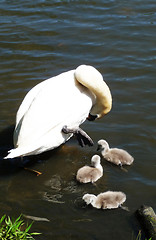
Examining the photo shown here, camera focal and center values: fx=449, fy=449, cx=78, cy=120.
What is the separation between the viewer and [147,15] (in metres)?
11.7

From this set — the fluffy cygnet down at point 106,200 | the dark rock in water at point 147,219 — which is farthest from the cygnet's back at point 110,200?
the dark rock in water at point 147,219

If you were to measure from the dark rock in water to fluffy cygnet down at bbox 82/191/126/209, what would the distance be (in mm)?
301

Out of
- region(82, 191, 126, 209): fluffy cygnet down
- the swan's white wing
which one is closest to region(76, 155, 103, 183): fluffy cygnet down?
region(82, 191, 126, 209): fluffy cygnet down

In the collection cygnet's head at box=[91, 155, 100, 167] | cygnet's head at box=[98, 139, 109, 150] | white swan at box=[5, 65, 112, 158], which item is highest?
white swan at box=[5, 65, 112, 158]

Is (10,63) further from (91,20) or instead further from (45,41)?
(91,20)

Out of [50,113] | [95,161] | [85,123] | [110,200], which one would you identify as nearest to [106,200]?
[110,200]

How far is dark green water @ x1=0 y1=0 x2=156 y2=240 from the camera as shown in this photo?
5.98 metres

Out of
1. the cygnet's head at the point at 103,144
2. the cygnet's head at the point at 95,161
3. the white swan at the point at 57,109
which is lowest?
the cygnet's head at the point at 95,161

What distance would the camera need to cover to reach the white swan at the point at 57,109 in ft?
20.9

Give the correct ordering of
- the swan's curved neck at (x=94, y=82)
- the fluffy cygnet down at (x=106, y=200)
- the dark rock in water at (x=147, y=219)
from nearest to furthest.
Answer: the dark rock in water at (x=147, y=219) < the fluffy cygnet down at (x=106, y=200) < the swan's curved neck at (x=94, y=82)

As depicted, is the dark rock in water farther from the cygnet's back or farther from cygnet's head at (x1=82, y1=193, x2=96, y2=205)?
cygnet's head at (x1=82, y1=193, x2=96, y2=205)

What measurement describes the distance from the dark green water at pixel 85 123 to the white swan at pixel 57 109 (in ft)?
1.86

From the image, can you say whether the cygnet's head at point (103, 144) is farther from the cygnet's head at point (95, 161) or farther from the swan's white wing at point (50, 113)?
the swan's white wing at point (50, 113)

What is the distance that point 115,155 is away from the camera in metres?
6.80
